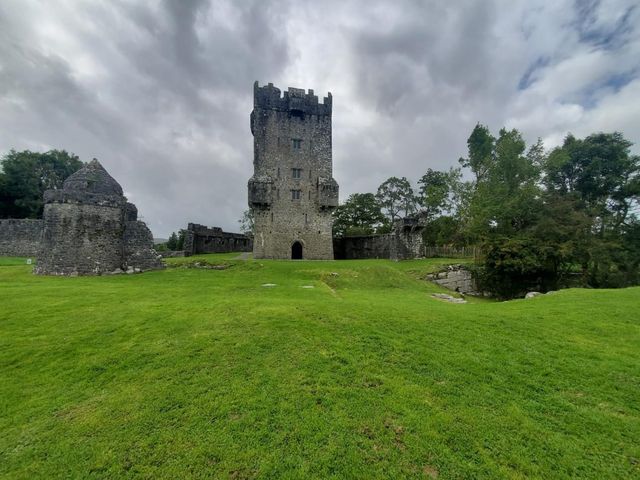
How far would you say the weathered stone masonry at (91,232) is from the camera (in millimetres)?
17250

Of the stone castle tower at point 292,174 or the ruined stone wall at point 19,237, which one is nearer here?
the ruined stone wall at point 19,237

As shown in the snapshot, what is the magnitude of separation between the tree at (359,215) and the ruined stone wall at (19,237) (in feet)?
131

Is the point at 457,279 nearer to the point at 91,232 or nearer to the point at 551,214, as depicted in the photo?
the point at 551,214

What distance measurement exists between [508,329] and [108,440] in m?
9.41

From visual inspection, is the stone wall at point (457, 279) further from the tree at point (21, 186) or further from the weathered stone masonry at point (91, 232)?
the tree at point (21, 186)

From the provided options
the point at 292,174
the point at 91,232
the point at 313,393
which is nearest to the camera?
the point at 313,393

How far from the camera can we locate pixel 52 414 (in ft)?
14.7

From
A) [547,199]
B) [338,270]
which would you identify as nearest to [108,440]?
[338,270]

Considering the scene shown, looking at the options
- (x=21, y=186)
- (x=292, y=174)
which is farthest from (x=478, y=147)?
(x=21, y=186)

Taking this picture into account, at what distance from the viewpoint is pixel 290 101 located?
30422 mm

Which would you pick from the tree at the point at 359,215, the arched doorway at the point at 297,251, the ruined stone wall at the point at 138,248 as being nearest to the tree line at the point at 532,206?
the tree at the point at 359,215

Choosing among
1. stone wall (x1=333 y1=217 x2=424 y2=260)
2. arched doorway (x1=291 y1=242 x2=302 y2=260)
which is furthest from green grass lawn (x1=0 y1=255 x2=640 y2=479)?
arched doorway (x1=291 y1=242 x2=302 y2=260)

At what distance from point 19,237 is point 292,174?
92.6ft

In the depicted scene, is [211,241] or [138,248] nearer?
[138,248]
